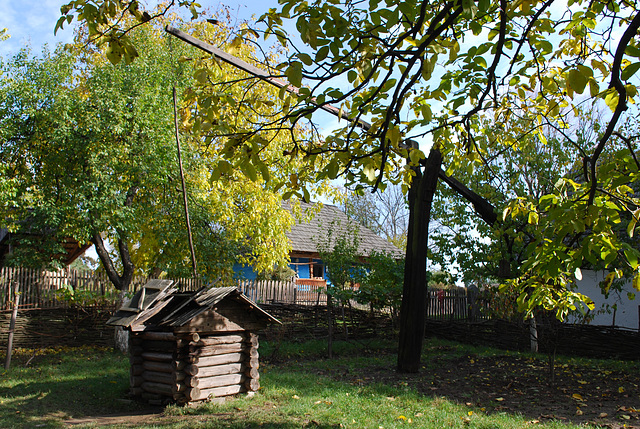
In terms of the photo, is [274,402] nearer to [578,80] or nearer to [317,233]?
[578,80]

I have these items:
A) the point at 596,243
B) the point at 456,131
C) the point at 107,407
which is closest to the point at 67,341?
the point at 107,407

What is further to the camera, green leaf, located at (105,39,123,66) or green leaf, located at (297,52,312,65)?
green leaf, located at (105,39,123,66)

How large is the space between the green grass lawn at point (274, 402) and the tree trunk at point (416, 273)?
1.02m

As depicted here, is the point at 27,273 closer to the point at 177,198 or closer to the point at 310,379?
the point at 177,198

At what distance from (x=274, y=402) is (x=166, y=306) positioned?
7.57 feet

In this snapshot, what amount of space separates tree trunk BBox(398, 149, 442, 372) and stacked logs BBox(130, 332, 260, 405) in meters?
3.01

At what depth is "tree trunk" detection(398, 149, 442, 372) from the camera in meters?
8.95

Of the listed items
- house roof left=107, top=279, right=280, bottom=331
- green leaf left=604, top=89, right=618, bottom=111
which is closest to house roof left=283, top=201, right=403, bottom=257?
house roof left=107, top=279, right=280, bottom=331

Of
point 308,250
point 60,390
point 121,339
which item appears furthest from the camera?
point 308,250

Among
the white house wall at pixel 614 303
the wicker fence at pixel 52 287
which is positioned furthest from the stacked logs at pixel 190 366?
the white house wall at pixel 614 303

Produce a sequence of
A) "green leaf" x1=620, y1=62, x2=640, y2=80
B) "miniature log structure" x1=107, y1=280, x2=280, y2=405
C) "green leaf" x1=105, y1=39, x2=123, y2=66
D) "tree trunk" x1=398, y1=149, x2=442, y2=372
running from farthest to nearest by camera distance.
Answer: "tree trunk" x1=398, y1=149, x2=442, y2=372 < "miniature log structure" x1=107, y1=280, x2=280, y2=405 < "green leaf" x1=105, y1=39, x2=123, y2=66 < "green leaf" x1=620, y1=62, x2=640, y2=80

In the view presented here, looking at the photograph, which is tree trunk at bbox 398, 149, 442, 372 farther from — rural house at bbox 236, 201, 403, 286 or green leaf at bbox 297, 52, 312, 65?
rural house at bbox 236, 201, 403, 286

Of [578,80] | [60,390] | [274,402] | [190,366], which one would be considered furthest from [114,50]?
[60,390]

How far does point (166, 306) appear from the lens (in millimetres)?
7508
